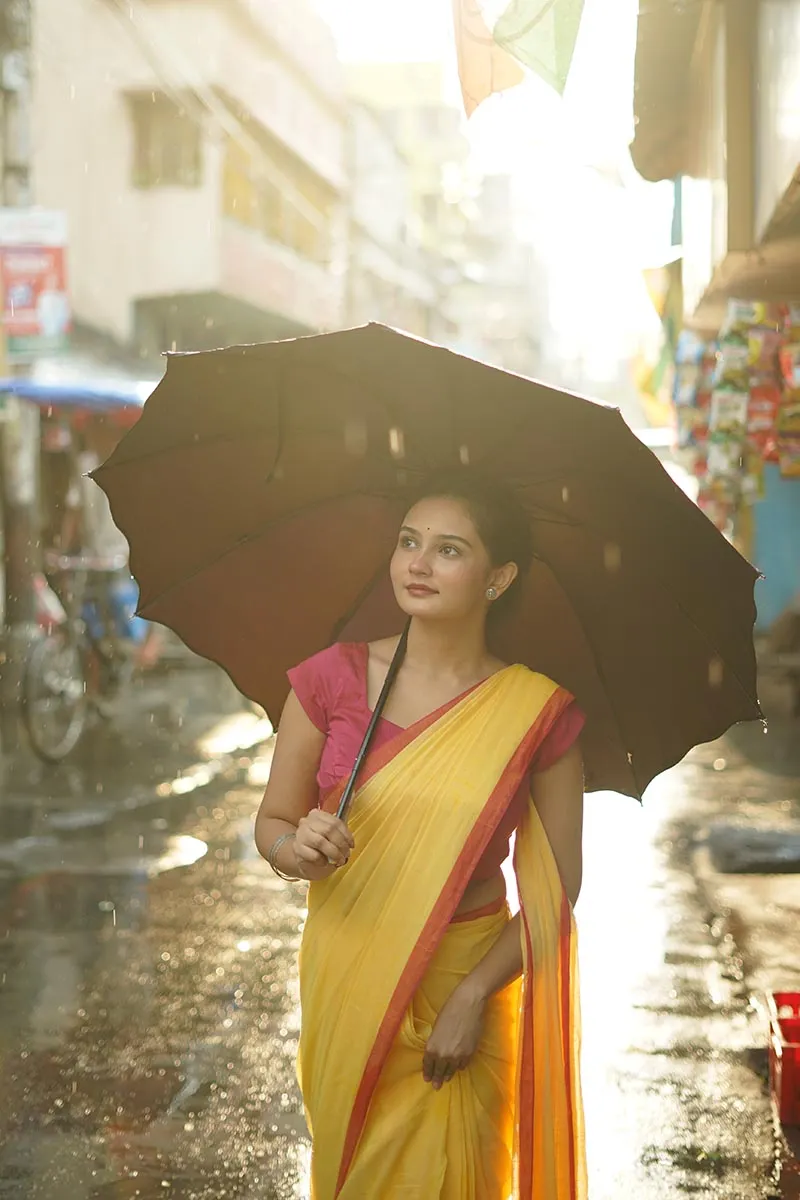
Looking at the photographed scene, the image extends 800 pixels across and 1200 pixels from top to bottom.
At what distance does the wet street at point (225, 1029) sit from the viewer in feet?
14.3

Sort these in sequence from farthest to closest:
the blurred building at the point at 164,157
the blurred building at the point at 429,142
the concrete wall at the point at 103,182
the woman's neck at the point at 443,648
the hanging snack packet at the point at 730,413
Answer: the blurred building at the point at 429,142
the blurred building at the point at 164,157
the concrete wall at the point at 103,182
the hanging snack packet at the point at 730,413
the woman's neck at the point at 443,648

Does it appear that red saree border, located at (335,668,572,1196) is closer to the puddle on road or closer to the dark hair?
the dark hair

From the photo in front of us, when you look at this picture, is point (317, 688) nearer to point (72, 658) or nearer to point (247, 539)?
A: point (247, 539)

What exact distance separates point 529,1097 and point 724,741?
1083 centimetres

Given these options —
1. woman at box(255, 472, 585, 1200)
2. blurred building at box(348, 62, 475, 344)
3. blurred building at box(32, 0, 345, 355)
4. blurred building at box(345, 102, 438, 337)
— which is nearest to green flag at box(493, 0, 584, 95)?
woman at box(255, 472, 585, 1200)

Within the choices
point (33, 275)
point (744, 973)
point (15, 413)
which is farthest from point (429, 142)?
point (744, 973)

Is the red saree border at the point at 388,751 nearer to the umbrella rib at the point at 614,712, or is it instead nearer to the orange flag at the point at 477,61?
the umbrella rib at the point at 614,712

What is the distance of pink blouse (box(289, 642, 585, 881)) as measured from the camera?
2.99 metres

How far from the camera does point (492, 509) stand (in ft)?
9.98

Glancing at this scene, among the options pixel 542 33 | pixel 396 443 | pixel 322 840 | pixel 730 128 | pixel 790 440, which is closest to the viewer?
pixel 322 840

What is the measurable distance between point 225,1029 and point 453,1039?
2884mm

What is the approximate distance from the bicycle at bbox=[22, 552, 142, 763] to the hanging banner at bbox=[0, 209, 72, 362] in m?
2.08

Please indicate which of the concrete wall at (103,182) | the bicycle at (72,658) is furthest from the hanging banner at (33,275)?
the concrete wall at (103,182)

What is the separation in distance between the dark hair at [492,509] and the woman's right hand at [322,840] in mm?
629
